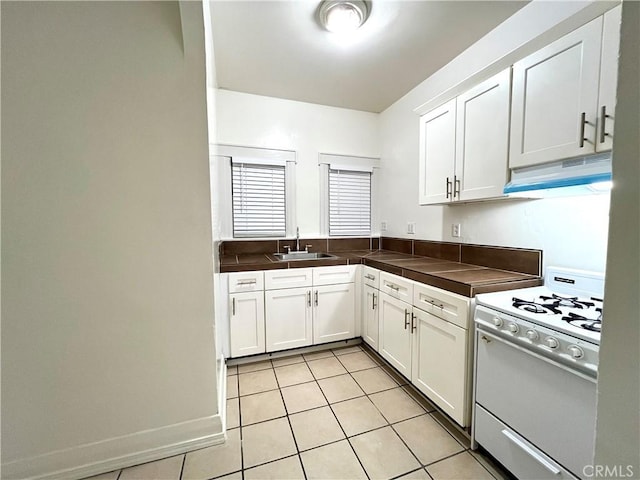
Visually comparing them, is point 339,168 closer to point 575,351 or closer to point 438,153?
point 438,153

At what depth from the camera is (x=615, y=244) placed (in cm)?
40

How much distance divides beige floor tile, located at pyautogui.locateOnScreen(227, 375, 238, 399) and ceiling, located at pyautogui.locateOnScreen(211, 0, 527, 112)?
2.61m

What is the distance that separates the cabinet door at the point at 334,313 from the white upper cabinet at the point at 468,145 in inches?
43.7

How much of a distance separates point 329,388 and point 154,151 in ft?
6.32

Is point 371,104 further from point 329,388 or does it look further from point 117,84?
point 329,388

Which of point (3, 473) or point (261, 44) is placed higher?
point (261, 44)

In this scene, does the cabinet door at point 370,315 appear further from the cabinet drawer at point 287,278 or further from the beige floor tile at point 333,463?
the beige floor tile at point 333,463

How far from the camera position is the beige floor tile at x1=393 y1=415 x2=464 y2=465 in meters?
1.44

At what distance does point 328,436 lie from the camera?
156 centimetres

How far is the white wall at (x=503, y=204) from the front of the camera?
142 cm

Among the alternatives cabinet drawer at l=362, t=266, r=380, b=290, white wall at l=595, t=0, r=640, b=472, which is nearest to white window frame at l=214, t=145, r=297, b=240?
cabinet drawer at l=362, t=266, r=380, b=290

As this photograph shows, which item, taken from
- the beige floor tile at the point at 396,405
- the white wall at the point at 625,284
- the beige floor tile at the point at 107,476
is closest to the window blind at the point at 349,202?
the beige floor tile at the point at 396,405

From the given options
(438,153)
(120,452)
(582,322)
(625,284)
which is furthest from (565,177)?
(120,452)

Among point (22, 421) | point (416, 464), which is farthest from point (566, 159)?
point (22, 421)
